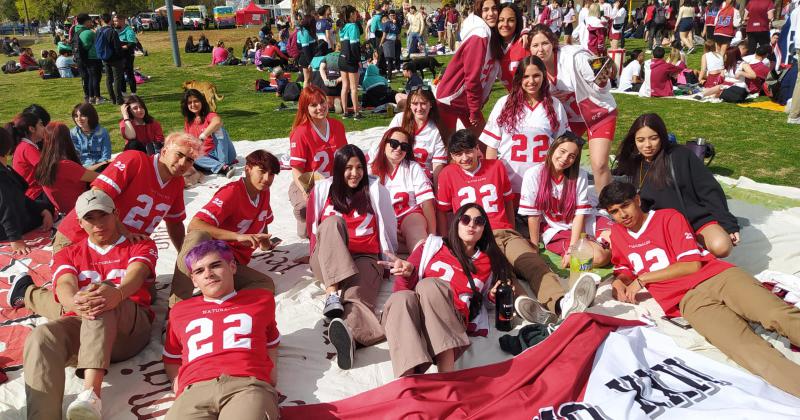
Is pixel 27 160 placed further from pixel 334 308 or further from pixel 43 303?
pixel 334 308

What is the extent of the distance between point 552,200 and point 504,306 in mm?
1379

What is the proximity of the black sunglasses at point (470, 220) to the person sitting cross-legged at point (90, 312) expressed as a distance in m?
2.03

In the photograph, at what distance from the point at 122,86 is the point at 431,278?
38.6 ft

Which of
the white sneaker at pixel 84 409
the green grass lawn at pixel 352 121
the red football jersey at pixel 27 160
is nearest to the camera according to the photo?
the white sneaker at pixel 84 409

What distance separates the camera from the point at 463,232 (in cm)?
363

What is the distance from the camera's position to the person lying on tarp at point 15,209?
16.5 feet

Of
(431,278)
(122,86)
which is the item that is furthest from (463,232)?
(122,86)

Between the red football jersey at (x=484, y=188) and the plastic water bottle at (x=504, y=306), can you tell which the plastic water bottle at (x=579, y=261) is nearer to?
the red football jersey at (x=484, y=188)

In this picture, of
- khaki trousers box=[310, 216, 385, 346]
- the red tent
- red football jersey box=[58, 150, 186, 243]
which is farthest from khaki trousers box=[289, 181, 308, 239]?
the red tent

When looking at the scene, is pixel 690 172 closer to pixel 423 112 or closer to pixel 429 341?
pixel 423 112

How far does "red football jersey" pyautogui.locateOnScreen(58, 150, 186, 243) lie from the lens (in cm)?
405

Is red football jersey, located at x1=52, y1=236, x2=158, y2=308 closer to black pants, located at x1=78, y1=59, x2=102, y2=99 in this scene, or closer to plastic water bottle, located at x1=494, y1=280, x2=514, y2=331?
plastic water bottle, located at x1=494, y1=280, x2=514, y2=331

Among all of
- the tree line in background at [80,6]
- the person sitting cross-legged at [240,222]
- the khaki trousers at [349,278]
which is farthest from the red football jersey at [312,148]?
the tree line in background at [80,6]

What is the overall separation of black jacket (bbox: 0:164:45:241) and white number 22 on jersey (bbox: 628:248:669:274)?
537 centimetres
